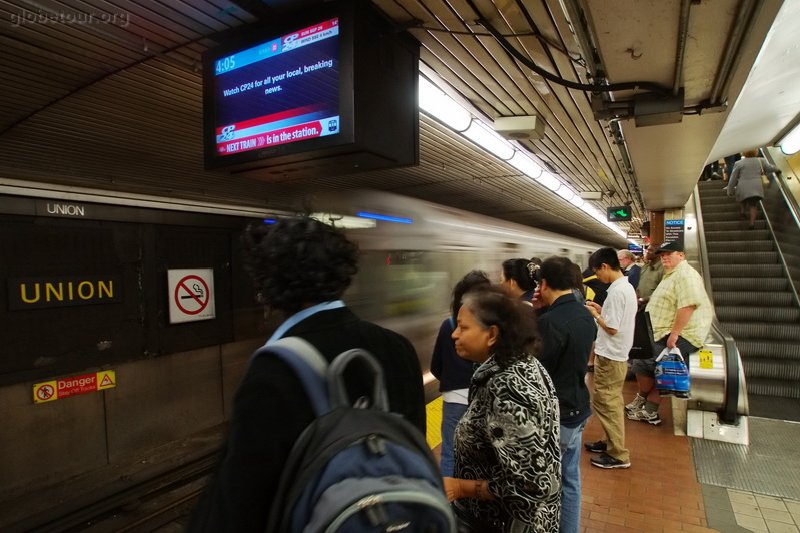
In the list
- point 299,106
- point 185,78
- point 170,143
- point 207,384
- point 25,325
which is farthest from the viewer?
point 207,384

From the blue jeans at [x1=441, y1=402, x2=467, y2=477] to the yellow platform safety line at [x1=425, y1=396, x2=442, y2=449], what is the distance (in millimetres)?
1285

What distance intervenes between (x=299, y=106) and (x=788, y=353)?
708cm

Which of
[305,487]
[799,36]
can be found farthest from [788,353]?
[305,487]

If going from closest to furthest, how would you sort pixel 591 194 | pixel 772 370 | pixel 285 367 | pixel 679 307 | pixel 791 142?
pixel 285 367, pixel 679 307, pixel 772 370, pixel 791 142, pixel 591 194

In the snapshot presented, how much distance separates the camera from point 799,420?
5.15 m

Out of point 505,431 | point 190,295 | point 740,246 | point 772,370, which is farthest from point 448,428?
point 740,246

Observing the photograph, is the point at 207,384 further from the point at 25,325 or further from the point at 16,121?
the point at 16,121

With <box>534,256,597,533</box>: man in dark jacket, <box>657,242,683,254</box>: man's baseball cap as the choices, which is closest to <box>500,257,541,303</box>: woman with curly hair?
<box>534,256,597,533</box>: man in dark jacket

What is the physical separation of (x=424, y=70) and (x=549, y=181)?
15.2 feet

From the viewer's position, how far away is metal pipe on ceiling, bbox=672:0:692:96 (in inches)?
82.8

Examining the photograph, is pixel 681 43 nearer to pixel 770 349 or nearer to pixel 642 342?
pixel 642 342

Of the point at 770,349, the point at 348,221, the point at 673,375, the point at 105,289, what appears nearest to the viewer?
the point at 673,375

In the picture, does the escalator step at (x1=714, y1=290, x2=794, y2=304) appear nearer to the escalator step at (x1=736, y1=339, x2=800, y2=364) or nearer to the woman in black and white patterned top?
the escalator step at (x1=736, y1=339, x2=800, y2=364)

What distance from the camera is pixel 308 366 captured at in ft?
3.27
